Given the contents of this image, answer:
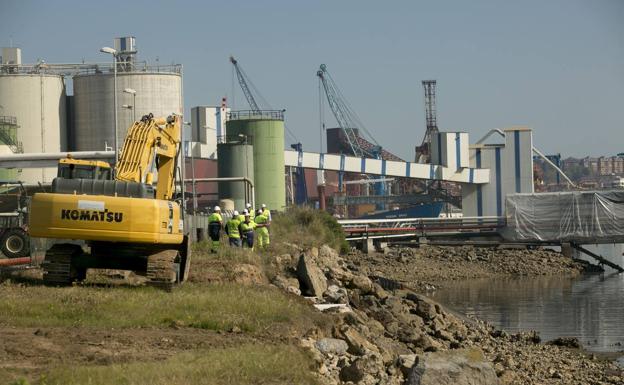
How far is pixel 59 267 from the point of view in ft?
80.0

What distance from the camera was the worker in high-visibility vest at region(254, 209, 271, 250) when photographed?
130 feet

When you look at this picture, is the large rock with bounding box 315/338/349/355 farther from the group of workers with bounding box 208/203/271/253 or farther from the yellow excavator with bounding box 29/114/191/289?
the group of workers with bounding box 208/203/271/253

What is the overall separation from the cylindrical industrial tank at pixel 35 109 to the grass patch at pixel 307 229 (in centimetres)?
1710

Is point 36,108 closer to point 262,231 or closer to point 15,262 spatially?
point 262,231

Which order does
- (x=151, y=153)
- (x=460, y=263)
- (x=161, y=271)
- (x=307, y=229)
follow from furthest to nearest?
(x=460, y=263), (x=307, y=229), (x=151, y=153), (x=161, y=271)

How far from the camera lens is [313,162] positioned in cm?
8869

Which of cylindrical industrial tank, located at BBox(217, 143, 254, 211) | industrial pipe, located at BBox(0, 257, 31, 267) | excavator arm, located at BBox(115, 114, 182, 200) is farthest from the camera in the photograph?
cylindrical industrial tank, located at BBox(217, 143, 254, 211)

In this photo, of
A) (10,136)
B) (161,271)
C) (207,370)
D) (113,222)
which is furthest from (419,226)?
(207,370)

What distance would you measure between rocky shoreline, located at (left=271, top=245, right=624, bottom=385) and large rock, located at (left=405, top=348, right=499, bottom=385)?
1 centimetres


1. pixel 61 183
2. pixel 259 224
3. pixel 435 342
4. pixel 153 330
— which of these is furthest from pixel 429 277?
pixel 153 330

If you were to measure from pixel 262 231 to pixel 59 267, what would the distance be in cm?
1630

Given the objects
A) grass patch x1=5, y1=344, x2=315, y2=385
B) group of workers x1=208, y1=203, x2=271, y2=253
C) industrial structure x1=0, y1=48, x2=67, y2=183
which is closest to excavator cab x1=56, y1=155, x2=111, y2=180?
grass patch x1=5, y1=344, x2=315, y2=385

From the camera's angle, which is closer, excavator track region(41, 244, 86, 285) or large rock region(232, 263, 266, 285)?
excavator track region(41, 244, 86, 285)

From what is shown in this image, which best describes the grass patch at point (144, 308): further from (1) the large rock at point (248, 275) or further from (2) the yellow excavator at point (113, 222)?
(1) the large rock at point (248, 275)
